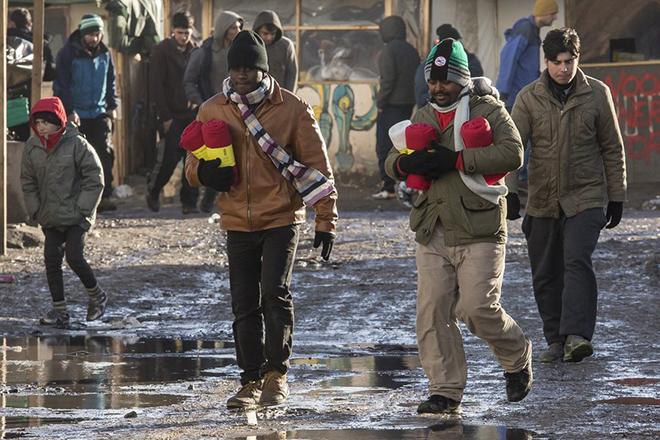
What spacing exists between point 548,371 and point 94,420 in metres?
2.64

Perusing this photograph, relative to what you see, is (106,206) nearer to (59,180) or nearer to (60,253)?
(60,253)

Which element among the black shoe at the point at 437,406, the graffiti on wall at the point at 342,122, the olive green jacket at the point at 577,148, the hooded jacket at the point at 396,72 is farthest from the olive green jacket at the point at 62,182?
the graffiti on wall at the point at 342,122

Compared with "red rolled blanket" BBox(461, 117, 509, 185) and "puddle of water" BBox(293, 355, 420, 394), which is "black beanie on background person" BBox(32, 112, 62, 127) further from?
"red rolled blanket" BBox(461, 117, 509, 185)

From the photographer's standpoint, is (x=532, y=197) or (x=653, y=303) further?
(x=653, y=303)

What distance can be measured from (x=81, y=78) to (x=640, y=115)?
794cm

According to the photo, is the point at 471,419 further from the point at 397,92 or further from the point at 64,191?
the point at 397,92

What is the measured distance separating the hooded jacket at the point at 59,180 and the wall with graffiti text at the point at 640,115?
1112 cm

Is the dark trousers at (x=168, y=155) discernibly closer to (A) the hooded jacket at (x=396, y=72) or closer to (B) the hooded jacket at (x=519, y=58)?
(A) the hooded jacket at (x=396, y=72)

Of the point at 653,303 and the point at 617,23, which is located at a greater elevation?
the point at 617,23

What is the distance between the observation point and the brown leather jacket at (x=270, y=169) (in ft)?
23.0

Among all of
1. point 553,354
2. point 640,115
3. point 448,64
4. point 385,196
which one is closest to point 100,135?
point 385,196

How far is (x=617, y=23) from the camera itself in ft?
65.4

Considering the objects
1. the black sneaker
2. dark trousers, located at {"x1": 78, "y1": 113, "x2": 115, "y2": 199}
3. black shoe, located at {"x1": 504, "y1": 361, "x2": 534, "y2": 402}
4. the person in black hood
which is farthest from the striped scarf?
the person in black hood

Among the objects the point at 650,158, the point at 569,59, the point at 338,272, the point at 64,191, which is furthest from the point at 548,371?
the point at 650,158
